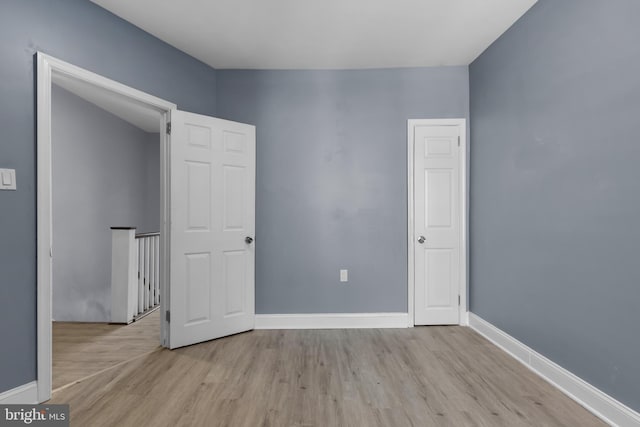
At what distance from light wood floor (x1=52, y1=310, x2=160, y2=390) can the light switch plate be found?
4.50ft

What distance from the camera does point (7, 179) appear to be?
A: 1.92m

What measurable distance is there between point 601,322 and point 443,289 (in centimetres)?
160

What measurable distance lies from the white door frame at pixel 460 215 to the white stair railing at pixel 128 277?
10.2ft

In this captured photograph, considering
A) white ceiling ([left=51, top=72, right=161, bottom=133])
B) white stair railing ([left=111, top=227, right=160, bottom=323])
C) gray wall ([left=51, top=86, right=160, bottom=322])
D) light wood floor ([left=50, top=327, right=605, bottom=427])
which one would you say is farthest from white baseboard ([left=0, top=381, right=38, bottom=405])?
white ceiling ([left=51, top=72, right=161, bottom=133])

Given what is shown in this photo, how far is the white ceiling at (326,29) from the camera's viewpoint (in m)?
2.45

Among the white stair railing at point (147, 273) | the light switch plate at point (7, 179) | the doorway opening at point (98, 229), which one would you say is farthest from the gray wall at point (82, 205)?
the light switch plate at point (7, 179)

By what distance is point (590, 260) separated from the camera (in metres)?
2.00

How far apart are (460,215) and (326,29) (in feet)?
7.34

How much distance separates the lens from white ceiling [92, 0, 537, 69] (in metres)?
2.45

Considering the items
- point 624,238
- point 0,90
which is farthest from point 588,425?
point 0,90

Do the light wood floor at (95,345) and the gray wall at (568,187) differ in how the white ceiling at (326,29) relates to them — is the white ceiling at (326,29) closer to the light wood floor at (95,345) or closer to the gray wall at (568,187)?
the gray wall at (568,187)

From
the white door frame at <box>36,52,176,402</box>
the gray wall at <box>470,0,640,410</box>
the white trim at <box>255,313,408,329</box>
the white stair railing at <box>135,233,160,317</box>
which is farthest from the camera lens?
the white stair railing at <box>135,233,160,317</box>

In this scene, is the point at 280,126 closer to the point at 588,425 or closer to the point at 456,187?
the point at 456,187

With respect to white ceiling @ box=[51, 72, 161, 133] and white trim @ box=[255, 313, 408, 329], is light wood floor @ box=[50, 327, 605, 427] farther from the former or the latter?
white ceiling @ box=[51, 72, 161, 133]
